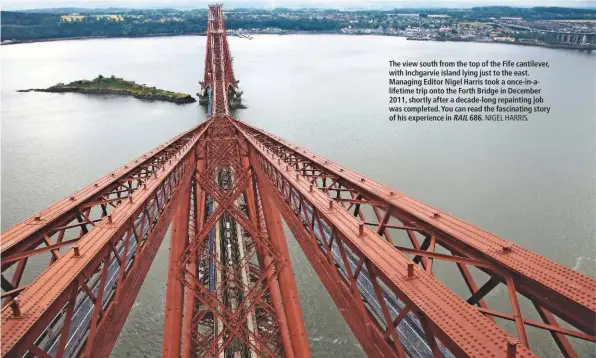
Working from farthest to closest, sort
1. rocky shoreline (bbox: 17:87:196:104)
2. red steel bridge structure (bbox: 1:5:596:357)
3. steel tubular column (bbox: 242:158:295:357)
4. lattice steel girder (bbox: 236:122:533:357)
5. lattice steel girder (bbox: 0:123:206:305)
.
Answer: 1. rocky shoreline (bbox: 17:87:196:104)
2. steel tubular column (bbox: 242:158:295:357)
3. lattice steel girder (bbox: 0:123:206:305)
4. red steel bridge structure (bbox: 1:5:596:357)
5. lattice steel girder (bbox: 236:122:533:357)

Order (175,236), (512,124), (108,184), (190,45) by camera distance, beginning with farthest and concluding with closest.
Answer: (190,45), (512,124), (175,236), (108,184)

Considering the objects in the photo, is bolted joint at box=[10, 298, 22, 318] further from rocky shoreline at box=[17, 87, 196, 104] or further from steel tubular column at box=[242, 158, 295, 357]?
rocky shoreline at box=[17, 87, 196, 104]

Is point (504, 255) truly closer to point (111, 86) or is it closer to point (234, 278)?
point (234, 278)

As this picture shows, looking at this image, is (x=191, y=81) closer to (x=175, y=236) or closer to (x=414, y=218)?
(x=175, y=236)

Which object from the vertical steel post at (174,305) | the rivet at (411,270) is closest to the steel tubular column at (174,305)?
the vertical steel post at (174,305)

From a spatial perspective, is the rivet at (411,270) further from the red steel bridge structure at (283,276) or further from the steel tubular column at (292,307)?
the steel tubular column at (292,307)

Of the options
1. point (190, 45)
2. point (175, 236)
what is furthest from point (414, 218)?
point (190, 45)

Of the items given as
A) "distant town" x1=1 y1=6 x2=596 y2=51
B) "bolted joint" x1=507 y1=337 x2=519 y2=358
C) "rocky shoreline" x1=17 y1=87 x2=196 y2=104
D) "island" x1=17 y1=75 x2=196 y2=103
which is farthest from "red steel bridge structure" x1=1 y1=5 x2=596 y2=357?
"distant town" x1=1 y1=6 x2=596 y2=51
